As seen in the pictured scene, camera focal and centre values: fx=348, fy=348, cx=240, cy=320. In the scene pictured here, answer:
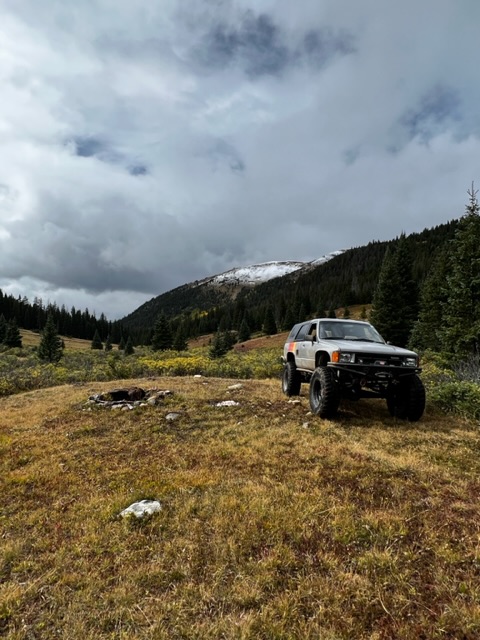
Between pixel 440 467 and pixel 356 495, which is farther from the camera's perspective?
pixel 440 467

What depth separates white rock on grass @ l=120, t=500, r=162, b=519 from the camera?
4.28m

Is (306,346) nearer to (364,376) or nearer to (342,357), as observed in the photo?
(342,357)

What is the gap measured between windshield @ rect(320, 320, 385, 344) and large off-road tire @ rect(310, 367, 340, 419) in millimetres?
1408

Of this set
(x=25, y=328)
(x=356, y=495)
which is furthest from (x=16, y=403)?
(x=25, y=328)

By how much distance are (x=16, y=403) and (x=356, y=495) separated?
12.5 meters

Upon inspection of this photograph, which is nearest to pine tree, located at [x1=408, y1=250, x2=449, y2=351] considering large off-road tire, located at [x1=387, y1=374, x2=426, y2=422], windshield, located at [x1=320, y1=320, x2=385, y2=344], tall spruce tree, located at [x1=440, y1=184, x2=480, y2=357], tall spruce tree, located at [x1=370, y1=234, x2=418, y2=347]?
tall spruce tree, located at [x1=370, y1=234, x2=418, y2=347]

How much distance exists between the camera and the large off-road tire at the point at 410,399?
822cm

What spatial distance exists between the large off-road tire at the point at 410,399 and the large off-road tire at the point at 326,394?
165 cm

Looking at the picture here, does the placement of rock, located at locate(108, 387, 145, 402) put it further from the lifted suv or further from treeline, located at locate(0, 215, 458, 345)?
treeline, located at locate(0, 215, 458, 345)

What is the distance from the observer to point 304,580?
3143mm

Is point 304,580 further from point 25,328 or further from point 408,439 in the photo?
point 25,328

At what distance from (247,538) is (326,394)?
15.4 ft

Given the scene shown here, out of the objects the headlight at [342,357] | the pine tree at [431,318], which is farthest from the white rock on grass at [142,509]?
the pine tree at [431,318]

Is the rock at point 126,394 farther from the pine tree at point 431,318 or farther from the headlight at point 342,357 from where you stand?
the pine tree at point 431,318
